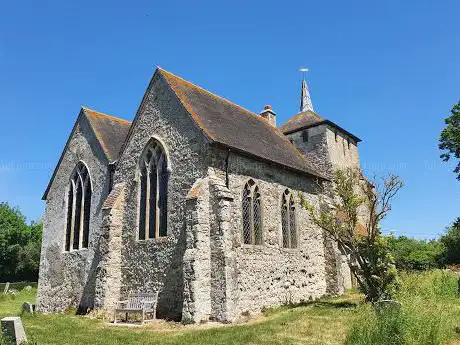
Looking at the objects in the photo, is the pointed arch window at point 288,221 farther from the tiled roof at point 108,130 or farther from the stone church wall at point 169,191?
the tiled roof at point 108,130

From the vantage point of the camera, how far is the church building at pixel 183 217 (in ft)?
51.8

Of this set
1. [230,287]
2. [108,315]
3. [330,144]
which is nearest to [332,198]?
[330,144]

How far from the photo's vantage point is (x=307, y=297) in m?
20.0

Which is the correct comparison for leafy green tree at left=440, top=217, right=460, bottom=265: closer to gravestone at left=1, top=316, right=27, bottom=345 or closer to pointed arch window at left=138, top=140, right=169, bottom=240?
pointed arch window at left=138, top=140, right=169, bottom=240

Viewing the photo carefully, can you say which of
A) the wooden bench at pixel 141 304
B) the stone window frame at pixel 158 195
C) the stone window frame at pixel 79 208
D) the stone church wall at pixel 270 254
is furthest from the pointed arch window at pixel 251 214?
the stone window frame at pixel 79 208

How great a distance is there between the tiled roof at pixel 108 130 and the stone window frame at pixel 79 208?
5.76 feet

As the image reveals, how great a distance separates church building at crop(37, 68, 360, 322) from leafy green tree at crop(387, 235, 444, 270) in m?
14.6

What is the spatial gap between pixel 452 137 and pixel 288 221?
17.7 meters

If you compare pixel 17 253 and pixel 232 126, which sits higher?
pixel 232 126

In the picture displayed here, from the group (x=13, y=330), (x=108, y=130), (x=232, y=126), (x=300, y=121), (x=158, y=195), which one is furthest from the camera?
(x=300, y=121)

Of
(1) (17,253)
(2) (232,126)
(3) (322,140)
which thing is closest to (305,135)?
(3) (322,140)

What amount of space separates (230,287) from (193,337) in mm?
3214

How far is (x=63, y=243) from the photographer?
22.4 meters

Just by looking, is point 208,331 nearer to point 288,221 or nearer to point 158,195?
point 158,195
